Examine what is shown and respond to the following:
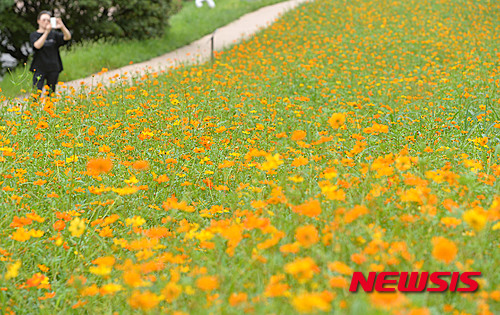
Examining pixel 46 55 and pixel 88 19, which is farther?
pixel 88 19

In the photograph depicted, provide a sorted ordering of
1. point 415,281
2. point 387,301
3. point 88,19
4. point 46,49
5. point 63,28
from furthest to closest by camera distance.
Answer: point 88,19, point 63,28, point 46,49, point 415,281, point 387,301

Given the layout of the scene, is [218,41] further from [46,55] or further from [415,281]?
Result: [415,281]

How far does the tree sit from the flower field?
5.26 meters

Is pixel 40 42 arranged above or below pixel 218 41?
above

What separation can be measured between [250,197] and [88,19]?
10.9 meters

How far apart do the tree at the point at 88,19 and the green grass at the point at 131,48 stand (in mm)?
403

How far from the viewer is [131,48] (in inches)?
458

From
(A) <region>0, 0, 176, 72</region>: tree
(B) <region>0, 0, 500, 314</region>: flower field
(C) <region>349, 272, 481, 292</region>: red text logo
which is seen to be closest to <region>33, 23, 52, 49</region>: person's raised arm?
(B) <region>0, 0, 500, 314</region>: flower field

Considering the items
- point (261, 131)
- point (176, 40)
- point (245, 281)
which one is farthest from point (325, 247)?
point (176, 40)

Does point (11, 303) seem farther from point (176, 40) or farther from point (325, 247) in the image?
point (176, 40)

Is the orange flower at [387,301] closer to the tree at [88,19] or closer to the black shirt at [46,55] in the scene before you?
the black shirt at [46,55]

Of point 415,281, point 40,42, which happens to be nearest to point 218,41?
point 40,42

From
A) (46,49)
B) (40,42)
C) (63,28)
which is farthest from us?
(63,28)

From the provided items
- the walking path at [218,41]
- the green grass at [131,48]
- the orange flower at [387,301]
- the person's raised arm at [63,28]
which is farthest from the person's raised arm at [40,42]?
the orange flower at [387,301]
